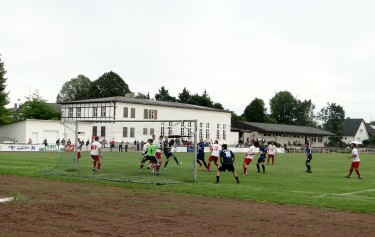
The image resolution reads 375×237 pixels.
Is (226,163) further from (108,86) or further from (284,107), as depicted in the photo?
(284,107)

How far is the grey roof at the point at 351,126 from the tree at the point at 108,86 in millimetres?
75032

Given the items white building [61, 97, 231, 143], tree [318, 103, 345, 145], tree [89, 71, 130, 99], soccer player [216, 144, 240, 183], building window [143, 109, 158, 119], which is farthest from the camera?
tree [318, 103, 345, 145]

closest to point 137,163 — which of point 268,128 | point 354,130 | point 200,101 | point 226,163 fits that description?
point 226,163

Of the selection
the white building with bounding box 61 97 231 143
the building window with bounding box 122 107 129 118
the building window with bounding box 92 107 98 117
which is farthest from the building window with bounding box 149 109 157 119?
the building window with bounding box 92 107 98 117

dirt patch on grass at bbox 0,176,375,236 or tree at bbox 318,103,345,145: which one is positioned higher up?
tree at bbox 318,103,345,145

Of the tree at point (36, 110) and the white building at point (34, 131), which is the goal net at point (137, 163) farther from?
the tree at point (36, 110)

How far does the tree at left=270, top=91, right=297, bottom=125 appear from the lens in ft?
485

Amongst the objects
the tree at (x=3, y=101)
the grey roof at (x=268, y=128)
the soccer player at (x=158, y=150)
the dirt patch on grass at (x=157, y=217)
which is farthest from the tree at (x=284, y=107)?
the dirt patch on grass at (x=157, y=217)

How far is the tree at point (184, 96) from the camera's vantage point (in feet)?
371

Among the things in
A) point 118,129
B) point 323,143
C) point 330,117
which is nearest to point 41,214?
point 118,129

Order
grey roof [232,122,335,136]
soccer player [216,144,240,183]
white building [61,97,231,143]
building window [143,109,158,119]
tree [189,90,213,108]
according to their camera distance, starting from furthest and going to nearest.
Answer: tree [189,90,213,108] < grey roof [232,122,335,136] < building window [143,109,158,119] < white building [61,97,231,143] < soccer player [216,144,240,183]

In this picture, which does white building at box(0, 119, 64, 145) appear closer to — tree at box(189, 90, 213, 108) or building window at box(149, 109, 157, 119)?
building window at box(149, 109, 157, 119)

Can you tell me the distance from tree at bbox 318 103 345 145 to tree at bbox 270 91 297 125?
1157 centimetres

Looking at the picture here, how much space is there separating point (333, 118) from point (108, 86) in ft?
260
